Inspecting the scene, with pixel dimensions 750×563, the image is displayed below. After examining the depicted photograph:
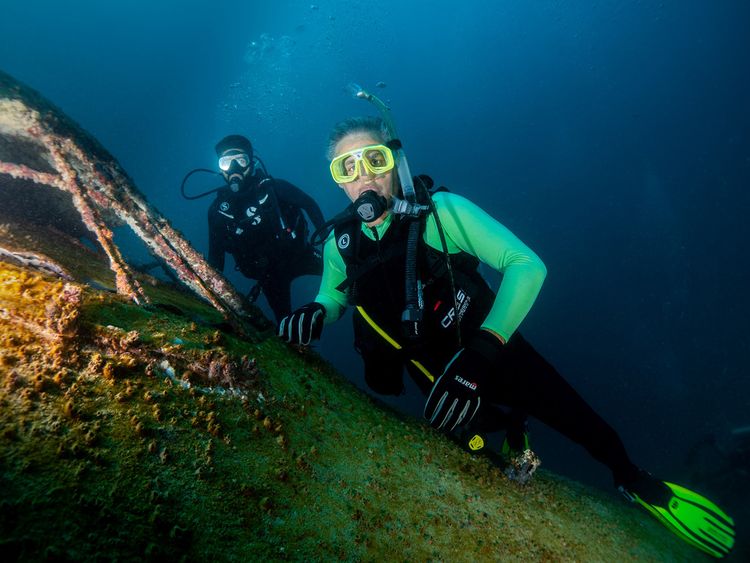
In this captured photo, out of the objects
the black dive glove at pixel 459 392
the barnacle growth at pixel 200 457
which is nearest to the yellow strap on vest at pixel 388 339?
the barnacle growth at pixel 200 457

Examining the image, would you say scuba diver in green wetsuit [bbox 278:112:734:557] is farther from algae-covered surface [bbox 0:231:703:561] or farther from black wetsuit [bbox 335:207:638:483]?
algae-covered surface [bbox 0:231:703:561]

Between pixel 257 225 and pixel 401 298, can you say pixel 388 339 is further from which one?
pixel 257 225

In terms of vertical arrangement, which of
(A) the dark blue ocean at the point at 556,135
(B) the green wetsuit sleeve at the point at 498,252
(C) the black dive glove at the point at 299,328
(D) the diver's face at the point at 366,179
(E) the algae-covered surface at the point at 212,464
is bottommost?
(E) the algae-covered surface at the point at 212,464

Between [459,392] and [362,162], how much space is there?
7.04 ft

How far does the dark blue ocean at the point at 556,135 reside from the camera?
2366cm

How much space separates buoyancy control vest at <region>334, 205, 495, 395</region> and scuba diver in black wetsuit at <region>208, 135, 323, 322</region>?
12.1ft

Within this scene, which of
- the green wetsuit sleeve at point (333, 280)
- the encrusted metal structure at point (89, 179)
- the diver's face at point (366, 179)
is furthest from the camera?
the green wetsuit sleeve at point (333, 280)

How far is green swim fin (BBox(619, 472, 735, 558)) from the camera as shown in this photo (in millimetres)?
2881

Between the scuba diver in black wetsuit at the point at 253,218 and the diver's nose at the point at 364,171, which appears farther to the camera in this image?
the scuba diver in black wetsuit at the point at 253,218

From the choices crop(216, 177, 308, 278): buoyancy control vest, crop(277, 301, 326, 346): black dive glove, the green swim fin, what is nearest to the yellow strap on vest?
crop(277, 301, 326, 346): black dive glove

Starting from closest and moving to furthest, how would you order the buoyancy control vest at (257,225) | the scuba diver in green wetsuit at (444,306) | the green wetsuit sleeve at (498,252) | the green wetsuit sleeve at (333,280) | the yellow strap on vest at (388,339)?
the green wetsuit sleeve at (498,252) → the scuba diver in green wetsuit at (444,306) → the yellow strap on vest at (388,339) → the green wetsuit sleeve at (333,280) → the buoyancy control vest at (257,225)

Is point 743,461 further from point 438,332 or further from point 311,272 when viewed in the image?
point 311,272

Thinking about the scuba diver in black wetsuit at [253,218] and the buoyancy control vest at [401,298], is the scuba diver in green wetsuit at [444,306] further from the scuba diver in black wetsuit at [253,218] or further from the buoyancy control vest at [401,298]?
the scuba diver in black wetsuit at [253,218]

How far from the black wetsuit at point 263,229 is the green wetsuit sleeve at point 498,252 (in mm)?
4345
